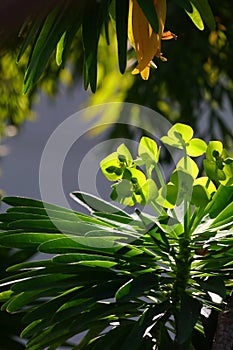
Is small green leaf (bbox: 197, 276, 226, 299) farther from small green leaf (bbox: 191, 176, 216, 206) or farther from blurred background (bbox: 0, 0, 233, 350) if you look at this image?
blurred background (bbox: 0, 0, 233, 350)

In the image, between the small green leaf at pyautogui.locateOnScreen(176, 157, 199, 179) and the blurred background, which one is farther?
the blurred background

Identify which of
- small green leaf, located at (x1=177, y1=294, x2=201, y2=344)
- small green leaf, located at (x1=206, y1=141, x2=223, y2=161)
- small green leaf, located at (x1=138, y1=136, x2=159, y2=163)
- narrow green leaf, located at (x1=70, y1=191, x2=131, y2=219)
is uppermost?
small green leaf, located at (x1=138, y1=136, x2=159, y2=163)

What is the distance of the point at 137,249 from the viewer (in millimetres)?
362

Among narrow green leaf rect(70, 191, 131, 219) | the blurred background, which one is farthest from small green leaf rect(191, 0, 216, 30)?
the blurred background

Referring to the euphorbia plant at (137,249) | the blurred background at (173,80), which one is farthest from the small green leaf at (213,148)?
the blurred background at (173,80)

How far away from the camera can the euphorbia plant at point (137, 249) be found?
0.35 meters

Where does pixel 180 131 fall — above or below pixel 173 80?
above

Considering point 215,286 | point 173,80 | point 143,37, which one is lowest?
point 173,80

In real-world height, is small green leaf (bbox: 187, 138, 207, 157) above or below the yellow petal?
below

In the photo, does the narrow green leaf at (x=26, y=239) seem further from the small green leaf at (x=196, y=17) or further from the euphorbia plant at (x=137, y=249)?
the small green leaf at (x=196, y=17)

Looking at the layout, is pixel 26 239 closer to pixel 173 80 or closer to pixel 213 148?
pixel 213 148

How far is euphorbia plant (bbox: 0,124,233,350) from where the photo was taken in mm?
352

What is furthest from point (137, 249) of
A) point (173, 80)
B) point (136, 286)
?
point (173, 80)

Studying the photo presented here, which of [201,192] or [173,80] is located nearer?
[201,192]
